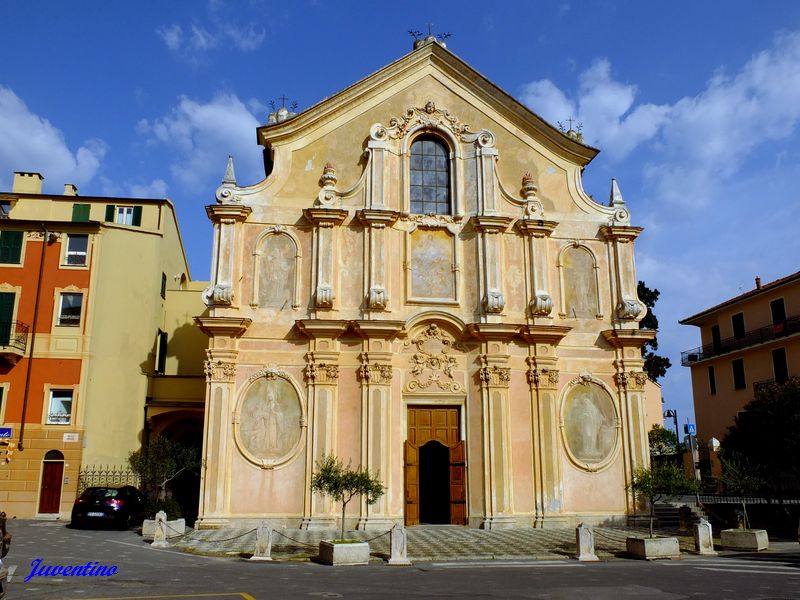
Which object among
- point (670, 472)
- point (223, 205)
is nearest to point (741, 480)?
point (670, 472)

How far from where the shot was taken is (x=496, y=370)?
23.4 m

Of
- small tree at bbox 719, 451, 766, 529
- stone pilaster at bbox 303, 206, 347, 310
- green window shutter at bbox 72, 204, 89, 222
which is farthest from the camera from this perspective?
green window shutter at bbox 72, 204, 89, 222

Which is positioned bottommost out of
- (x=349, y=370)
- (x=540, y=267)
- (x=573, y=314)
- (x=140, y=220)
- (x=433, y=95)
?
(x=349, y=370)

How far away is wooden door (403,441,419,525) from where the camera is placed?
22.6 meters

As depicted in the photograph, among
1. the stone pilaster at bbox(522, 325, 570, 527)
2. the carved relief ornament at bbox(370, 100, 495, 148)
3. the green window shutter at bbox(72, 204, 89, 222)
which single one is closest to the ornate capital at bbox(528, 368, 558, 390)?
the stone pilaster at bbox(522, 325, 570, 527)

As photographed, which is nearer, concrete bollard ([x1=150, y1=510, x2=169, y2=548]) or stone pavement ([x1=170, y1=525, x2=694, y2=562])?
stone pavement ([x1=170, y1=525, x2=694, y2=562])

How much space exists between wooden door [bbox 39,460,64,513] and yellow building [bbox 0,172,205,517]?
4 centimetres

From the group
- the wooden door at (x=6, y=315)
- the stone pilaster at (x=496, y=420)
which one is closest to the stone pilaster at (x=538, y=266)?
the stone pilaster at (x=496, y=420)

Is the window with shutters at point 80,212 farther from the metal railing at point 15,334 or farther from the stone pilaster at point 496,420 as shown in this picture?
the stone pilaster at point 496,420

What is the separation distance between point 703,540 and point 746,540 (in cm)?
153

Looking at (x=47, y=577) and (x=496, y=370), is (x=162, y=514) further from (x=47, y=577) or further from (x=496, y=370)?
(x=496, y=370)

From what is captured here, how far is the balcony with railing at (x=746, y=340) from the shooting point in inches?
1469

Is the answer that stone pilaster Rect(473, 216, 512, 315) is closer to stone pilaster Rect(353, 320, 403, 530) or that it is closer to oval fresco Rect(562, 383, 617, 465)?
stone pilaster Rect(353, 320, 403, 530)

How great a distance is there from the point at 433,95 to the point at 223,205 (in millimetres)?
8806
